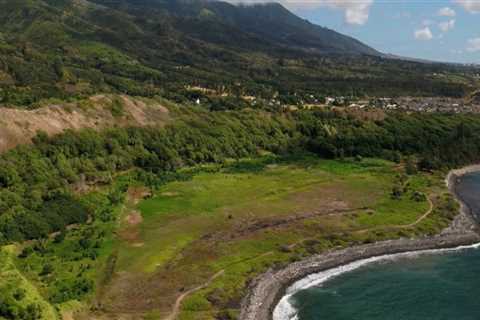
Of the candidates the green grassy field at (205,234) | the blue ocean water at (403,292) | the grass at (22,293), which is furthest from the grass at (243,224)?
the grass at (22,293)

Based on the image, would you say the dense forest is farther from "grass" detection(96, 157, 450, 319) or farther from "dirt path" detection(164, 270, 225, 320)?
"dirt path" detection(164, 270, 225, 320)

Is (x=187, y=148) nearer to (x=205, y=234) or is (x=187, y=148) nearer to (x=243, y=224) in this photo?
(x=243, y=224)

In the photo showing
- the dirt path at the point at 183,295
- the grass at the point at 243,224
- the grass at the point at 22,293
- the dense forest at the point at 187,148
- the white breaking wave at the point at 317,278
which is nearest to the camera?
the grass at the point at 22,293

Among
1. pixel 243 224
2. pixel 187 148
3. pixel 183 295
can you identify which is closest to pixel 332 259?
pixel 243 224

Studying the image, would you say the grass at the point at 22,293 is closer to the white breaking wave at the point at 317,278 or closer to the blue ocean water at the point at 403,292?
the white breaking wave at the point at 317,278

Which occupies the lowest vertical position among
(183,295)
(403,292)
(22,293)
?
(183,295)
